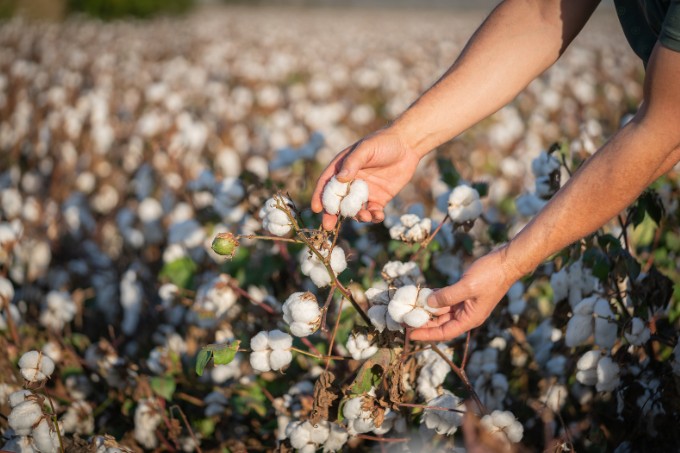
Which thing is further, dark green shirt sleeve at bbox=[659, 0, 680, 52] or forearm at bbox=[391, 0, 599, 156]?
forearm at bbox=[391, 0, 599, 156]

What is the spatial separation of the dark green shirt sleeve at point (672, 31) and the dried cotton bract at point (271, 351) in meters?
0.78

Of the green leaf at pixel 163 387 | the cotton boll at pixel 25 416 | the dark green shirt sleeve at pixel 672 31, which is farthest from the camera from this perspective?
the green leaf at pixel 163 387

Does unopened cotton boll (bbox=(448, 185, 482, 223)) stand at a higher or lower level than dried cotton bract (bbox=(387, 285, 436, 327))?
lower

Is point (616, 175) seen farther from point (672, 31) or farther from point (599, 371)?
point (599, 371)

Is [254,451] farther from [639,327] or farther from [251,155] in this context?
[251,155]

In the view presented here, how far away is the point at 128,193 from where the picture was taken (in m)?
3.30

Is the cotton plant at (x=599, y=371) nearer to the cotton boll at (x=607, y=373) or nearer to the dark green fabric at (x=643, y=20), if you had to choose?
the cotton boll at (x=607, y=373)

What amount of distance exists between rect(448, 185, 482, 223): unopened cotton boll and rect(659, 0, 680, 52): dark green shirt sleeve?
1.88 ft

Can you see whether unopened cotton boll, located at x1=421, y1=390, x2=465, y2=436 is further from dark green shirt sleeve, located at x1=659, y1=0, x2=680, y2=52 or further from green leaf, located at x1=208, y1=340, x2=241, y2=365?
dark green shirt sleeve, located at x1=659, y1=0, x2=680, y2=52

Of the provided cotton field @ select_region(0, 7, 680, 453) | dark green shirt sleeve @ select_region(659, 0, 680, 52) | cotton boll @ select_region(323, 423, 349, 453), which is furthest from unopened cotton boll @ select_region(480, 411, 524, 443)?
dark green shirt sleeve @ select_region(659, 0, 680, 52)

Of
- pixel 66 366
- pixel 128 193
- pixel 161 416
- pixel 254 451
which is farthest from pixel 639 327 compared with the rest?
pixel 128 193

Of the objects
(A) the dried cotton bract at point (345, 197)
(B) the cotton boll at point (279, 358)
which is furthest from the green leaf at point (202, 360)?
(A) the dried cotton bract at point (345, 197)

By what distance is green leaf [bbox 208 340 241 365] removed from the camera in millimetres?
1129

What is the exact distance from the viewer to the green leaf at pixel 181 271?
78.1 inches
